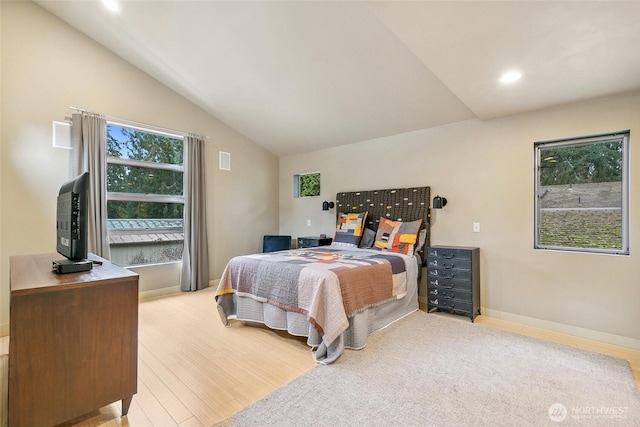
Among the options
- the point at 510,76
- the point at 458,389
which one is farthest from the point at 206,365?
the point at 510,76

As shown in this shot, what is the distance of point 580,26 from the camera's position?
75.4 inches

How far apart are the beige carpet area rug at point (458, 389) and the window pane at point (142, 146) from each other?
3.87 metres

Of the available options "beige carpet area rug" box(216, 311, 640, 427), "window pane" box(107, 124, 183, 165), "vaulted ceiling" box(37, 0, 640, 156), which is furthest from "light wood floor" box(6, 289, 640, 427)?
"vaulted ceiling" box(37, 0, 640, 156)

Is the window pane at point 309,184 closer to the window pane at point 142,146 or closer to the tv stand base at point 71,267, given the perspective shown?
the window pane at point 142,146

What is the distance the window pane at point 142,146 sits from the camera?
412cm

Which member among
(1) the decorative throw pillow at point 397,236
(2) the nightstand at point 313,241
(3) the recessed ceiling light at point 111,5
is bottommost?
(2) the nightstand at point 313,241

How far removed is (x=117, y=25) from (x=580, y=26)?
4.42 meters

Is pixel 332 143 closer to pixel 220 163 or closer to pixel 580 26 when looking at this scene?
pixel 220 163

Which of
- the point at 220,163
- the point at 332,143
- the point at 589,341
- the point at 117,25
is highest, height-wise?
the point at 117,25

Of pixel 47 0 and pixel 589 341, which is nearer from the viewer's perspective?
pixel 589 341

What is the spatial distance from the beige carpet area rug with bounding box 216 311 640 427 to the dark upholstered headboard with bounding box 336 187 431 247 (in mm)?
1786

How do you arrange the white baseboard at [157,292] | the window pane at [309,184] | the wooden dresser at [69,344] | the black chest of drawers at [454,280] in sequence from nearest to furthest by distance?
the wooden dresser at [69,344], the black chest of drawers at [454,280], the white baseboard at [157,292], the window pane at [309,184]

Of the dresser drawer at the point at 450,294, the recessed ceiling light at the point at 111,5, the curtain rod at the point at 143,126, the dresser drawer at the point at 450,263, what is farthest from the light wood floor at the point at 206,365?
the recessed ceiling light at the point at 111,5

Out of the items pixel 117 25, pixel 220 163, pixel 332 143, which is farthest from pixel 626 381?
pixel 117 25
